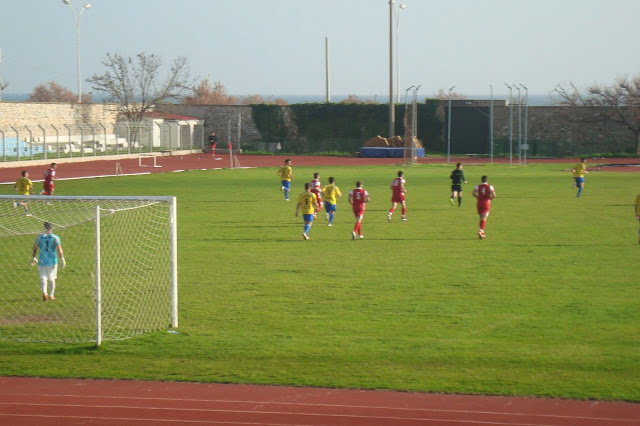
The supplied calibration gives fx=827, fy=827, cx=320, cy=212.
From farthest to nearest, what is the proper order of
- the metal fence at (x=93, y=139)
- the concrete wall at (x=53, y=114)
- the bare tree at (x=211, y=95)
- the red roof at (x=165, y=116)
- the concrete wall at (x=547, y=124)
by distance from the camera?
the bare tree at (x=211, y=95)
the red roof at (x=165, y=116)
the concrete wall at (x=547, y=124)
the concrete wall at (x=53, y=114)
the metal fence at (x=93, y=139)

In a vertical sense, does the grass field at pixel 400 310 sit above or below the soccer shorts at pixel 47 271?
below

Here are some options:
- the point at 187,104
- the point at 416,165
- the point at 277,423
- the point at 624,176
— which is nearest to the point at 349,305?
the point at 277,423

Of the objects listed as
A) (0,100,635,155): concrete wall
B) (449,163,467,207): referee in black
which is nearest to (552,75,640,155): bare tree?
(0,100,635,155): concrete wall

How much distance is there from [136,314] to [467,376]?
640cm

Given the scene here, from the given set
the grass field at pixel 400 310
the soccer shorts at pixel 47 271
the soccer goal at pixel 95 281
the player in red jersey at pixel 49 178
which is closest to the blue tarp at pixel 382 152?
the grass field at pixel 400 310

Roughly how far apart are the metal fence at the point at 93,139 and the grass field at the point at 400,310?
1159 inches

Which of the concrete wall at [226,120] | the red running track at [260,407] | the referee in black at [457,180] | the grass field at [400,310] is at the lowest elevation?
the red running track at [260,407]

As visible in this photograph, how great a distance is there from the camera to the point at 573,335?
520 inches

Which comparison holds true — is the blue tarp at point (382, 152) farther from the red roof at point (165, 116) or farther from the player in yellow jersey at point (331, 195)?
the player in yellow jersey at point (331, 195)

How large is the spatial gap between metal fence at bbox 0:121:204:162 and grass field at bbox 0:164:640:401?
29446 mm

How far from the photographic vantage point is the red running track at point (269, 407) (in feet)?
32.2

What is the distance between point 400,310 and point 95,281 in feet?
17.7

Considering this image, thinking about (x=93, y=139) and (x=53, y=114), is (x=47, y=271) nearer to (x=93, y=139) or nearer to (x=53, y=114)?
(x=93, y=139)

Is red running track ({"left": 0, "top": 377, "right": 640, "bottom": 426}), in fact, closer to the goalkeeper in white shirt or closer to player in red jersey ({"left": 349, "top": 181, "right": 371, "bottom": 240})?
the goalkeeper in white shirt
